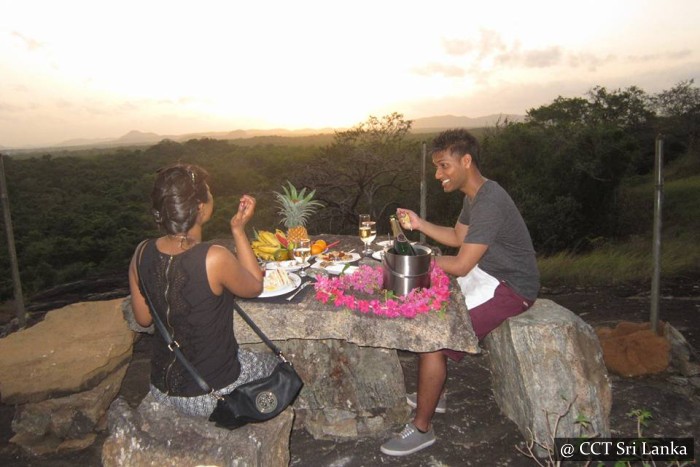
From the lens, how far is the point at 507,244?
331 centimetres

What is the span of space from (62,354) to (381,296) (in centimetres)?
297

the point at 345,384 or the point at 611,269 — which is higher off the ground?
the point at 345,384

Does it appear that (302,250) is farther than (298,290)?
Yes

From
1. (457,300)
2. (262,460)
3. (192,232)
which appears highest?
(192,232)

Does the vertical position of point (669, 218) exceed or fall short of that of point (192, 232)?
it falls short

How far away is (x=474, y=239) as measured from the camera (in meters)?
2.99

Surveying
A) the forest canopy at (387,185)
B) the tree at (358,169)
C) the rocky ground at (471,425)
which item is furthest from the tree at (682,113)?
the rocky ground at (471,425)

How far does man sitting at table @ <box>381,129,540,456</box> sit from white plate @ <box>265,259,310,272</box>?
88 centimetres

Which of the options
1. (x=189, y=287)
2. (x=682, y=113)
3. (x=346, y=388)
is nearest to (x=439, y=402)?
(x=346, y=388)

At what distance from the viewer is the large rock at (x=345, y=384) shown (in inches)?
144

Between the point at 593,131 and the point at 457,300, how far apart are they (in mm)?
18932

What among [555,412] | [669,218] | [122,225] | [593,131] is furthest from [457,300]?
[122,225]

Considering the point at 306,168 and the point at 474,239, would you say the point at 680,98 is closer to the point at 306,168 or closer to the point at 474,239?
the point at 306,168

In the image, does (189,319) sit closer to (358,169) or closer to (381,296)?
(381,296)
